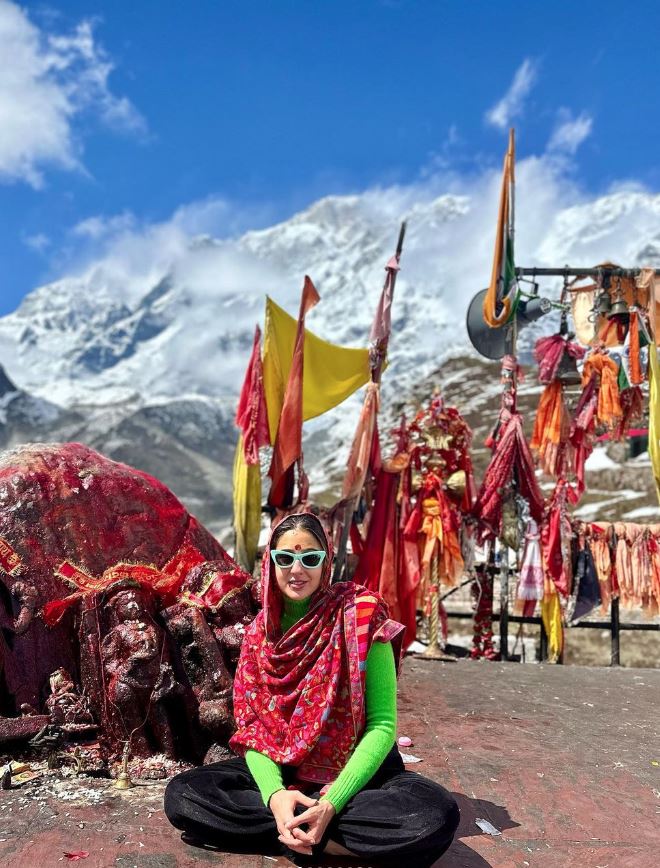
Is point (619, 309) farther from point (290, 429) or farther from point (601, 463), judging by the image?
point (601, 463)

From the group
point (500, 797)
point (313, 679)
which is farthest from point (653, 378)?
point (313, 679)

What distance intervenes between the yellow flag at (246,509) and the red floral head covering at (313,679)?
468 cm

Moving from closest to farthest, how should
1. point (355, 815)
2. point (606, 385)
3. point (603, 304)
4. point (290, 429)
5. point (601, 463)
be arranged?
point (355, 815)
point (290, 429)
point (606, 385)
point (603, 304)
point (601, 463)

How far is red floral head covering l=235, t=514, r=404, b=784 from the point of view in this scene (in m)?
3.11

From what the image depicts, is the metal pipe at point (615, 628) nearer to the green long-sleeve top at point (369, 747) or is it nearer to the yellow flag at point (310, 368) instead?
the yellow flag at point (310, 368)

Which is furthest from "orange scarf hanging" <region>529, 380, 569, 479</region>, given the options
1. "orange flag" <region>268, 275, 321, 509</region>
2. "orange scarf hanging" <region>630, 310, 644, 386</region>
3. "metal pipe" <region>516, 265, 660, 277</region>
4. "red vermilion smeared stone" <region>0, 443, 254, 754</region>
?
"red vermilion smeared stone" <region>0, 443, 254, 754</region>

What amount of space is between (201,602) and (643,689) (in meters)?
4.46

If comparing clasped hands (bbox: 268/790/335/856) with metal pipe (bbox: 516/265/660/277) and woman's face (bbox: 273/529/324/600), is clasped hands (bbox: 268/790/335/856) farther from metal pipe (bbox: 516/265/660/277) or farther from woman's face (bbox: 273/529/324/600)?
metal pipe (bbox: 516/265/660/277)

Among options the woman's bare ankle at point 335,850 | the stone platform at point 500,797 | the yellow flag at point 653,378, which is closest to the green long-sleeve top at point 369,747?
the woman's bare ankle at point 335,850

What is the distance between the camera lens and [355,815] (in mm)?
2936

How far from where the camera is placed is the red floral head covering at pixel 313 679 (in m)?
3.11

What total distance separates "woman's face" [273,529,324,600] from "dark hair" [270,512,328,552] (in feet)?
0.05

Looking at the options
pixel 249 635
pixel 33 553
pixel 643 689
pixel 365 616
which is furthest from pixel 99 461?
pixel 643 689

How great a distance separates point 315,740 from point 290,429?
473cm
